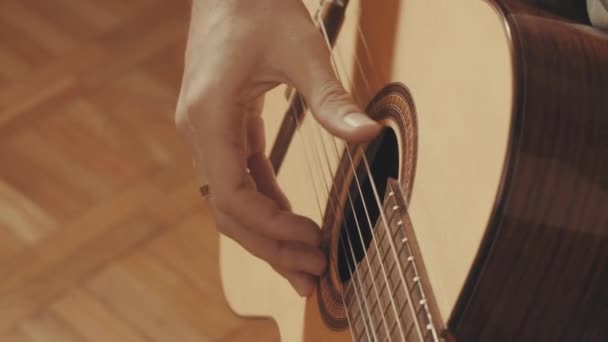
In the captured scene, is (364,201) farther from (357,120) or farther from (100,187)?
(100,187)

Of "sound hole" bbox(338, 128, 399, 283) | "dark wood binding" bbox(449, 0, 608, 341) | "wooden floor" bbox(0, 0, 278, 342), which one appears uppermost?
"dark wood binding" bbox(449, 0, 608, 341)

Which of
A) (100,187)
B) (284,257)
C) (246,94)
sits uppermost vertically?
(246,94)

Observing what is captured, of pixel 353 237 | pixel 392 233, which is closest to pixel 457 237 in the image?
pixel 392 233

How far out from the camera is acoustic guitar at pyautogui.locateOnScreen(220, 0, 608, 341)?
1.51 ft

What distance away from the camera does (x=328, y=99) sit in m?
0.59

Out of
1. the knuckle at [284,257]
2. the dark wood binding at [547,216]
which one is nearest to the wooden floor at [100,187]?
the knuckle at [284,257]

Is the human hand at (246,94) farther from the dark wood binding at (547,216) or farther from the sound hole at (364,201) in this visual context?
the dark wood binding at (547,216)

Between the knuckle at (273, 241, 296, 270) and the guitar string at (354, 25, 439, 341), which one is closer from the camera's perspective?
the guitar string at (354, 25, 439, 341)

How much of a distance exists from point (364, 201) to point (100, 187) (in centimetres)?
81

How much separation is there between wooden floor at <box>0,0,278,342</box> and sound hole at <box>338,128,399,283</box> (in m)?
0.57

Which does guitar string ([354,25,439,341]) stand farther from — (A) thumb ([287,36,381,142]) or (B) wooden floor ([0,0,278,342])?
(B) wooden floor ([0,0,278,342])

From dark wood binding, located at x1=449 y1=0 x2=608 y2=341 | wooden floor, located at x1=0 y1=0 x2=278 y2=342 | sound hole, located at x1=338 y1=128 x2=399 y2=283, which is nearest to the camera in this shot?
dark wood binding, located at x1=449 y1=0 x2=608 y2=341

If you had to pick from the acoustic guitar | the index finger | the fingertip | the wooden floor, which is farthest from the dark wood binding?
the wooden floor

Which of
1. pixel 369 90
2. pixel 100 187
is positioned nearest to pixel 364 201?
pixel 369 90
